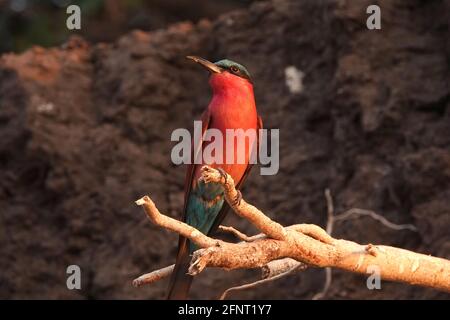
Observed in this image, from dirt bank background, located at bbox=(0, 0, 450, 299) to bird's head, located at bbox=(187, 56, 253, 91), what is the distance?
1.08 metres

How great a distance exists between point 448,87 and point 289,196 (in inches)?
47.0

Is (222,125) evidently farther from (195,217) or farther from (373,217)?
(373,217)

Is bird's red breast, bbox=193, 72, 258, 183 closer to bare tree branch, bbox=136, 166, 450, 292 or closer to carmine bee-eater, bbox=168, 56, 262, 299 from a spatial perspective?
carmine bee-eater, bbox=168, 56, 262, 299

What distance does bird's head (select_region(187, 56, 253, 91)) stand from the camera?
4922mm

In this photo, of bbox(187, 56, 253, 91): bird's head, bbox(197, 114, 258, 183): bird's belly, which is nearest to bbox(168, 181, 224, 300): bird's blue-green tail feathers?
bbox(197, 114, 258, 183): bird's belly

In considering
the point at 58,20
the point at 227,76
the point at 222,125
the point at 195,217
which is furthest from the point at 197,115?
the point at 58,20

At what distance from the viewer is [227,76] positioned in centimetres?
494

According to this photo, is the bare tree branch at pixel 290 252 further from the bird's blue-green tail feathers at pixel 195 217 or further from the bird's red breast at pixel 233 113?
the bird's blue-green tail feathers at pixel 195 217

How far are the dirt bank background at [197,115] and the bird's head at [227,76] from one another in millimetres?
1078

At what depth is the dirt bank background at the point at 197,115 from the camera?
5.67 meters

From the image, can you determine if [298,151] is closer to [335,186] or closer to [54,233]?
[335,186]

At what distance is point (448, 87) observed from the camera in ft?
18.6

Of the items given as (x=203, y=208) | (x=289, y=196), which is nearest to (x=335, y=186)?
(x=289, y=196)

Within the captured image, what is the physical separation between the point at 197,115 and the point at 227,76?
158cm
